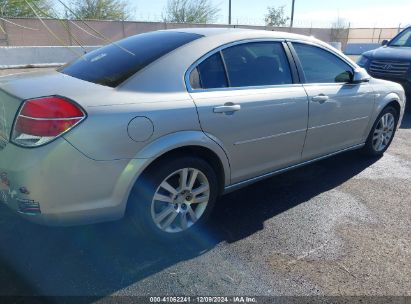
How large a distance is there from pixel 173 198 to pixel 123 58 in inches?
47.3

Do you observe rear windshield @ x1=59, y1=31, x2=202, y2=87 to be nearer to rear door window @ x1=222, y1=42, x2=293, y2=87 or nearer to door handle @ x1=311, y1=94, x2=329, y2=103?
rear door window @ x1=222, y1=42, x2=293, y2=87

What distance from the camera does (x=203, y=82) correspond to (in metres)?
2.87

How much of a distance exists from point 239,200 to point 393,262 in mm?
1483

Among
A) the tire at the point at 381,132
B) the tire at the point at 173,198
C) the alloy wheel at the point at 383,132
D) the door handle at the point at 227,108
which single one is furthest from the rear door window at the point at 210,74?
the alloy wheel at the point at 383,132

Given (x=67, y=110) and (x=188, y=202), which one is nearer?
(x=67, y=110)

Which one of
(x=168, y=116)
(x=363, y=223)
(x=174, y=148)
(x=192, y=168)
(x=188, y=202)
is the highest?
(x=168, y=116)

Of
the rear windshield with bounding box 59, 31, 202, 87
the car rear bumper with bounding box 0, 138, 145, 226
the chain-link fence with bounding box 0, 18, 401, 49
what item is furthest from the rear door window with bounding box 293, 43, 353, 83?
the car rear bumper with bounding box 0, 138, 145, 226

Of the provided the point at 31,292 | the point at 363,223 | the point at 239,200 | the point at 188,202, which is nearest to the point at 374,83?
the point at 363,223

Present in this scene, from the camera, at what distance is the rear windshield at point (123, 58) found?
8.87ft

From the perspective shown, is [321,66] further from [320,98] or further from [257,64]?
[257,64]

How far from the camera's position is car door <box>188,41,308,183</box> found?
9.37 ft

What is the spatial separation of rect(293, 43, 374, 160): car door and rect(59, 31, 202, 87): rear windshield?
1.31m

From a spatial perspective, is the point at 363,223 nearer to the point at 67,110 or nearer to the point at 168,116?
the point at 168,116

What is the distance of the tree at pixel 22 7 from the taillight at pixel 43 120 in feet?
1.73
